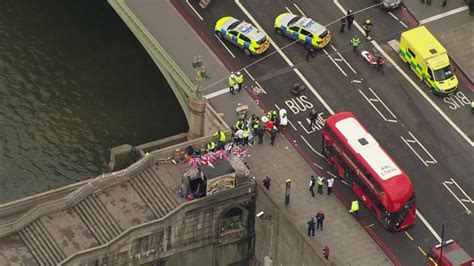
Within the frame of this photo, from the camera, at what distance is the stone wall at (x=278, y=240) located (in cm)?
14425

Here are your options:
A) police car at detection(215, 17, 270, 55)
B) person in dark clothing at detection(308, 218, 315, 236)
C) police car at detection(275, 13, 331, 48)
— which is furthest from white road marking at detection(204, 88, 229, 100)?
person in dark clothing at detection(308, 218, 315, 236)

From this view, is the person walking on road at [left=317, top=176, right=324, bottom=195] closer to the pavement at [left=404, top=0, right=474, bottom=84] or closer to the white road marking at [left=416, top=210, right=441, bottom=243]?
the white road marking at [left=416, top=210, right=441, bottom=243]

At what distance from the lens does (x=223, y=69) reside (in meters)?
162

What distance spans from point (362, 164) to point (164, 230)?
17604 mm

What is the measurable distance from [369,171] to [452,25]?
26778 millimetres

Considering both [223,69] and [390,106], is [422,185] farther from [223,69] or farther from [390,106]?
[223,69]

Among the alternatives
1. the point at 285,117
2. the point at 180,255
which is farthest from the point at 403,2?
the point at 180,255

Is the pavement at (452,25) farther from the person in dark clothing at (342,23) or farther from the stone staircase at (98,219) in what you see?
the stone staircase at (98,219)

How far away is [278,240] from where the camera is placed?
14850cm

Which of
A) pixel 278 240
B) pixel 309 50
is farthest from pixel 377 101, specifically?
pixel 278 240

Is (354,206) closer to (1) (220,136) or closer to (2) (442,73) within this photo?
(1) (220,136)

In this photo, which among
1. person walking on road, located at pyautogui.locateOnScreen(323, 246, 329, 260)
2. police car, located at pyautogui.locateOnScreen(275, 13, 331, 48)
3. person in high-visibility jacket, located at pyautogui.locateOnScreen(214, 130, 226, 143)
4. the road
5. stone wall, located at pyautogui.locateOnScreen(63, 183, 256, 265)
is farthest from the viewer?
police car, located at pyautogui.locateOnScreen(275, 13, 331, 48)

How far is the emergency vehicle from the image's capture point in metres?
141

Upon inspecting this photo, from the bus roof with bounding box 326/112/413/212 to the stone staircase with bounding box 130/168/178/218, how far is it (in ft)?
49.7
